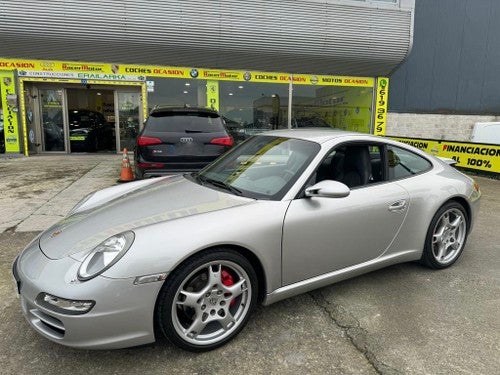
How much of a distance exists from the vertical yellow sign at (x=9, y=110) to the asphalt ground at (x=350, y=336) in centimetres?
1000

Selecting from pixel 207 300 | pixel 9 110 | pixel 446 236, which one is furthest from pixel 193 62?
pixel 207 300

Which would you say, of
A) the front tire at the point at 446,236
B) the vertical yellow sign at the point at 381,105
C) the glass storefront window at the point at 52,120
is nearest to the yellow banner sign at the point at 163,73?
the vertical yellow sign at the point at 381,105

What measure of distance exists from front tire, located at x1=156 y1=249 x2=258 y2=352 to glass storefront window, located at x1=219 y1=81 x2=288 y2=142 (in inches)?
434

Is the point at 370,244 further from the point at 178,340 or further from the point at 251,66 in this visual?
the point at 251,66

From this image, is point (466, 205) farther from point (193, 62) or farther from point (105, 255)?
point (193, 62)

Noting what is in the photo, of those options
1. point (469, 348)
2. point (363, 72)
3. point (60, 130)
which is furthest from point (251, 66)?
point (469, 348)

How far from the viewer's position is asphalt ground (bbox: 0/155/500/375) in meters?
2.39

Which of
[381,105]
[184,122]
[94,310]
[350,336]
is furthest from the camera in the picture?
[381,105]

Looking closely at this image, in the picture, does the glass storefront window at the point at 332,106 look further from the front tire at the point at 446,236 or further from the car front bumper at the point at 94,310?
the car front bumper at the point at 94,310

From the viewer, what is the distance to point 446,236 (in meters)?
3.89

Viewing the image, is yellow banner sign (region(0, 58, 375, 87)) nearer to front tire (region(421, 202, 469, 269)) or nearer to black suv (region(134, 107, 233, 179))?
black suv (region(134, 107, 233, 179))

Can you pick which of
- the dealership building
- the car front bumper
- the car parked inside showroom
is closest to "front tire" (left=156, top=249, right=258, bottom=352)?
the car front bumper

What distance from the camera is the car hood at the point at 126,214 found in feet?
8.11

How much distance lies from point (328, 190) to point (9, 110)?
13004 millimetres
